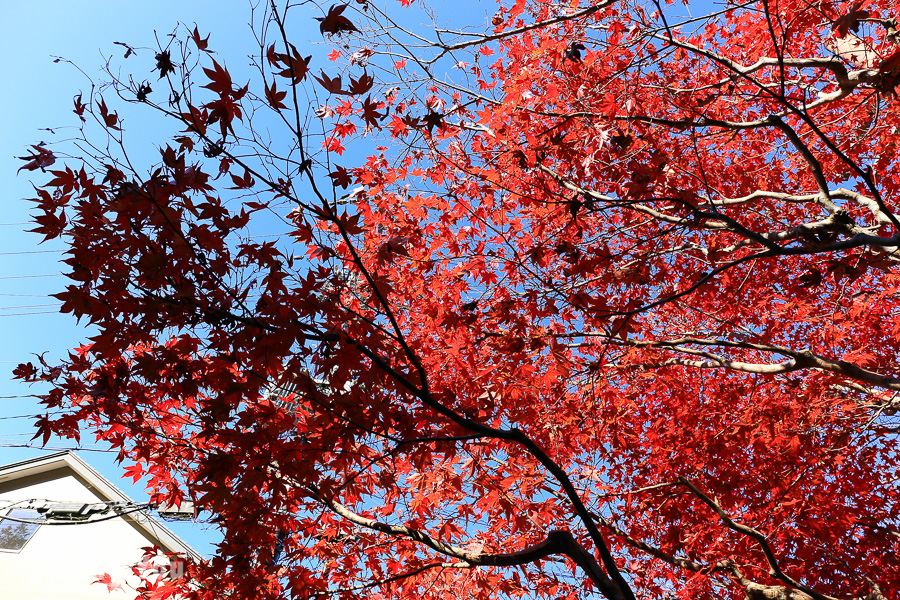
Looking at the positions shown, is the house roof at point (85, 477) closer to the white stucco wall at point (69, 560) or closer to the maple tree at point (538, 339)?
the white stucco wall at point (69, 560)

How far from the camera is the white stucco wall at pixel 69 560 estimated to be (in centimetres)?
1316

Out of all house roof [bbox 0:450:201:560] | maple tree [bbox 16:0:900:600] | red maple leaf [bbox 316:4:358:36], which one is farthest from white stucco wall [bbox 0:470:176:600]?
red maple leaf [bbox 316:4:358:36]

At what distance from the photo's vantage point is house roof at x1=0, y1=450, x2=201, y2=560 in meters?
14.8

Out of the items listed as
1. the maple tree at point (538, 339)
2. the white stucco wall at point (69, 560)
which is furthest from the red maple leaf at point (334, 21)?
the white stucco wall at point (69, 560)

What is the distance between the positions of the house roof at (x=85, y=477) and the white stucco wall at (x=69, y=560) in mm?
365

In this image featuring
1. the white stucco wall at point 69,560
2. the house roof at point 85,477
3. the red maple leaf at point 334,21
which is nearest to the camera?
the red maple leaf at point 334,21

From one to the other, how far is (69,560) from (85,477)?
117 inches

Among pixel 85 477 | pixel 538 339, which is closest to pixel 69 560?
pixel 85 477

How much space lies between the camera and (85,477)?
628 inches

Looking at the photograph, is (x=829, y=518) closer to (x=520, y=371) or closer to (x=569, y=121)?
(x=520, y=371)

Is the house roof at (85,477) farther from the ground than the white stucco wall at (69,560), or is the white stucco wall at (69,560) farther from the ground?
the house roof at (85,477)

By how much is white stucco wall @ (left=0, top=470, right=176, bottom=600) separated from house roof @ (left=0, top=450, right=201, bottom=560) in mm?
365

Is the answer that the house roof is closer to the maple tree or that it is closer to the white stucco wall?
the white stucco wall

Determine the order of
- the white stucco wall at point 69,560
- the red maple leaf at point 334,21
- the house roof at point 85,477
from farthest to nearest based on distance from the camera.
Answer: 1. the house roof at point 85,477
2. the white stucco wall at point 69,560
3. the red maple leaf at point 334,21
